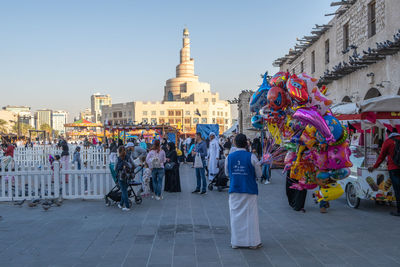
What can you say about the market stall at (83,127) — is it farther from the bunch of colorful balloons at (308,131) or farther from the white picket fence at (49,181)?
the bunch of colorful balloons at (308,131)

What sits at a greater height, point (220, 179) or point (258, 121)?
point (258, 121)

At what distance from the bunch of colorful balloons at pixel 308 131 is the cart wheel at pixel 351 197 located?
2.33 metres

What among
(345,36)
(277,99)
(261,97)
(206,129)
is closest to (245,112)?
(206,129)

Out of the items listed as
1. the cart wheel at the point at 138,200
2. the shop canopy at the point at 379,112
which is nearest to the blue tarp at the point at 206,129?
the cart wheel at the point at 138,200

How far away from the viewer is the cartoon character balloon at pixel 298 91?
6895 millimetres

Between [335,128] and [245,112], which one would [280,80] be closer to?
[335,128]

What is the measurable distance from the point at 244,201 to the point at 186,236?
1293mm

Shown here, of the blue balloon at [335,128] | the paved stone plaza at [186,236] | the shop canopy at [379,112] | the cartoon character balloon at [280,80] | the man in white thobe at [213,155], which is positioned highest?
the cartoon character balloon at [280,80]

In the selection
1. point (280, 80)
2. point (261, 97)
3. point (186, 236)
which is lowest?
point (186, 236)

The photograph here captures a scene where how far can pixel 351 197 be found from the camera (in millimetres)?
9328

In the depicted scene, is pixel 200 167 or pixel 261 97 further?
pixel 200 167

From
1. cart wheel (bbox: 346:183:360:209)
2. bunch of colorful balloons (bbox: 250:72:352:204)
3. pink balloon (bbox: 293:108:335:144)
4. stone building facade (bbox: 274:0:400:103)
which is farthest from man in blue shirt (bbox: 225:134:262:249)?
stone building facade (bbox: 274:0:400:103)

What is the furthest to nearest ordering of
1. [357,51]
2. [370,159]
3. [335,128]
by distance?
1. [357,51]
2. [370,159]
3. [335,128]

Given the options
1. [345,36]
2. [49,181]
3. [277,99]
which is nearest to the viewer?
[277,99]
